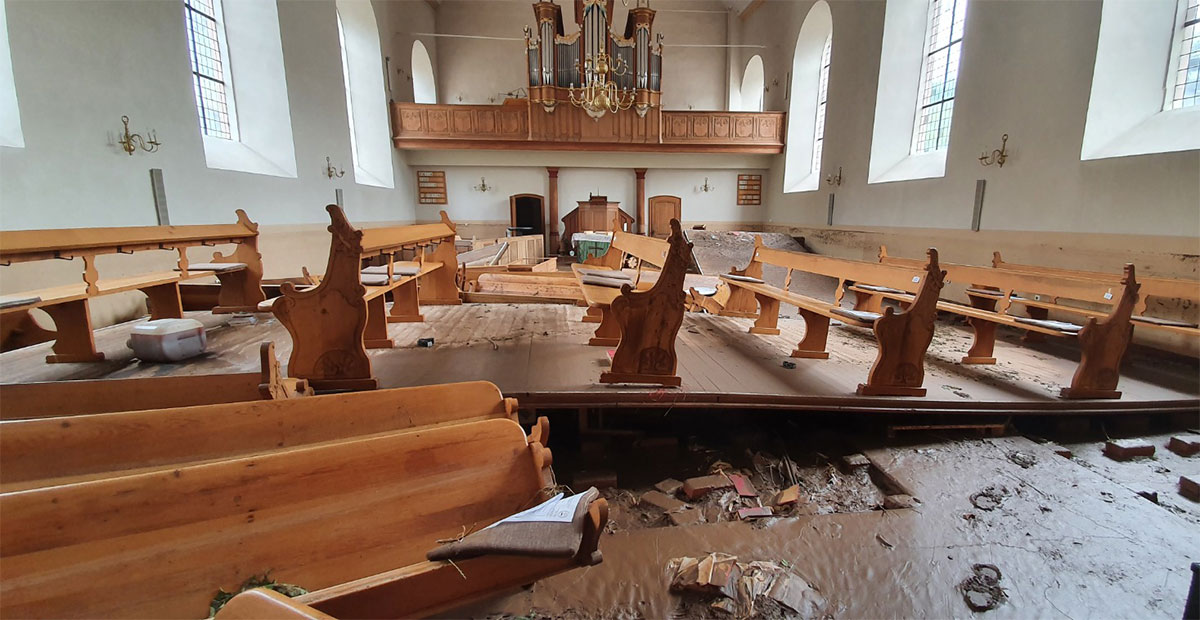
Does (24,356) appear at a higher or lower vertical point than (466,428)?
lower

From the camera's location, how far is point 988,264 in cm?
611

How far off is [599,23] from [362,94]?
19.6 feet

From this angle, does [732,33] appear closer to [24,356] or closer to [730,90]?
[730,90]

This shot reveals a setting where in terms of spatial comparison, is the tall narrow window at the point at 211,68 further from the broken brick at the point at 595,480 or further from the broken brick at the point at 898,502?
the broken brick at the point at 898,502

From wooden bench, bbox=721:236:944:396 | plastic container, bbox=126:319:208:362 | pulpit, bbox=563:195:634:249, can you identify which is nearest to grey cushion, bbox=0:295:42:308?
plastic container, bbox=126:319:208:362

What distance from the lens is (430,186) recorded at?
43.8 ft

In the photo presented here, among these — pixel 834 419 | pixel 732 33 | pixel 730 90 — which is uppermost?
pixel 732 33

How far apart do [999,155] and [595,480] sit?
6.65 m

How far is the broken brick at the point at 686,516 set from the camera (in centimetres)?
252

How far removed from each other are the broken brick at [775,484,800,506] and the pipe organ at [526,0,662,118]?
402 inches

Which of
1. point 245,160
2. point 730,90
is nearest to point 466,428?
point 245,160

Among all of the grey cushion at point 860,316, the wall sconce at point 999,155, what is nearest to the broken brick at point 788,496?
the grey cushion at point 860,316

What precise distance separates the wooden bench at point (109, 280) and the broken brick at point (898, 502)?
5058 millimetres

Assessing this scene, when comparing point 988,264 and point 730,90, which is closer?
point 988,264
